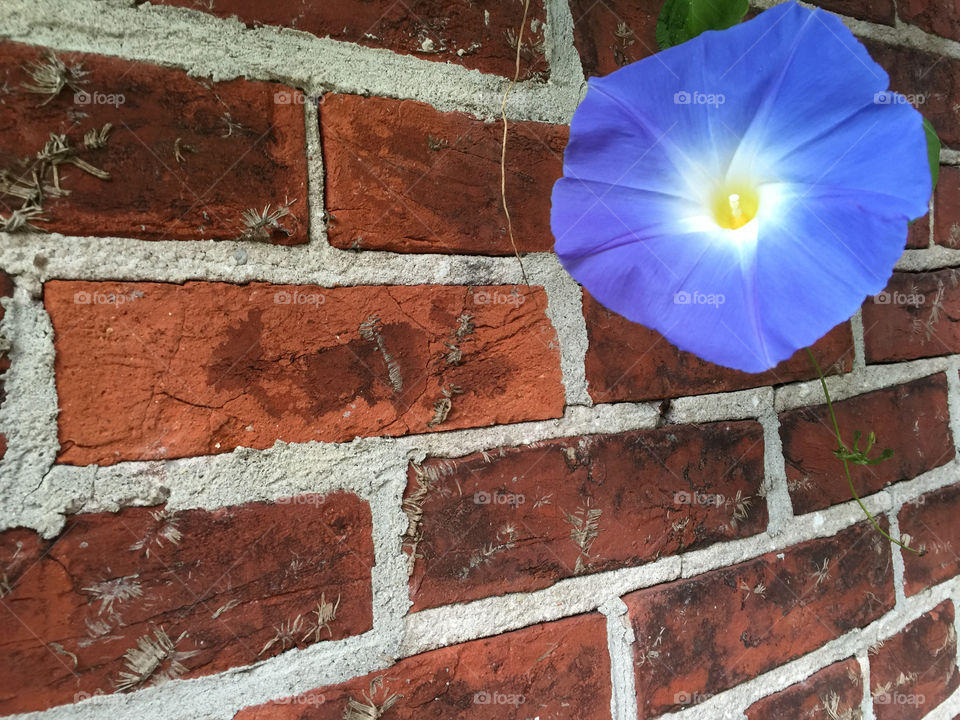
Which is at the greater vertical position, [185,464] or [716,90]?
[716,90]

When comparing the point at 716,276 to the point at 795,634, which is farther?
the point at 795,634

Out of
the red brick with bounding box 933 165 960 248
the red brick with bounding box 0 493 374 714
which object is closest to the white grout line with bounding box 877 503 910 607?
the red brick with bounding box 933 165 960 248

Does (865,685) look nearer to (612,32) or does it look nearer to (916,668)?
(916,668)

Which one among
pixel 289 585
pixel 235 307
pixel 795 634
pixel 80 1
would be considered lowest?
pixel 795 634

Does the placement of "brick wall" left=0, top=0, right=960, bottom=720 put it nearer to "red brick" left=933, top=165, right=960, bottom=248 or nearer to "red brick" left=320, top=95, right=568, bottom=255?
"red brick" left=320, top=95, right=568, bottom=255

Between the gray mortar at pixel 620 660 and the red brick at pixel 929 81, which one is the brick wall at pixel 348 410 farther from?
the red brick at pixel 929 81

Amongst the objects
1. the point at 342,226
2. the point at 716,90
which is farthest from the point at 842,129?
the point at 342,226

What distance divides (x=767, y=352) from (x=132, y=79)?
0.31 m

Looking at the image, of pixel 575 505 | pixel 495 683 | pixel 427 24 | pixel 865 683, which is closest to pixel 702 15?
pixel 427 24

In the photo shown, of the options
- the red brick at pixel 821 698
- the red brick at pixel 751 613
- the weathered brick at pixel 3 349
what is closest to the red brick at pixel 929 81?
the red brick at pixel 751 613

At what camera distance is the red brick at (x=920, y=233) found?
534mm

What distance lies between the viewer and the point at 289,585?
0.31m

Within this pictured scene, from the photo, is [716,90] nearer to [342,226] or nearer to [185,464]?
[342,226]

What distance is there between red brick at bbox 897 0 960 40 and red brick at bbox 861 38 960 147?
0.9 inches
